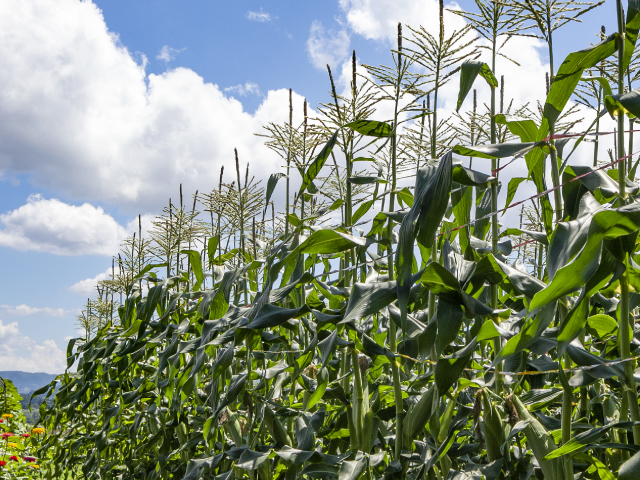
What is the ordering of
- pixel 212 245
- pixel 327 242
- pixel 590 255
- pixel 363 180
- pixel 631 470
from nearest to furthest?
pixel 590 255
pixel 631 470
pixel 327 242
pixel 363 180
pixel 212 245

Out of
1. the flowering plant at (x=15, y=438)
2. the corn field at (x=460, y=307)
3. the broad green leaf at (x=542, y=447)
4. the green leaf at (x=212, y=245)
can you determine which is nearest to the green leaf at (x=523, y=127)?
the corn field at (x=460, y=307)

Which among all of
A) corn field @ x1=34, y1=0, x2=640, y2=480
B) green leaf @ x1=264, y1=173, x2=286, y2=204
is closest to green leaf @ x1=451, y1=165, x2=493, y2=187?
corn field @ x1=34, y1=0, x2=640, y2=480

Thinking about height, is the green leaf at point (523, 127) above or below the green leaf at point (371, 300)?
above

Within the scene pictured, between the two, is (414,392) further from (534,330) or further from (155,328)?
(155,328)

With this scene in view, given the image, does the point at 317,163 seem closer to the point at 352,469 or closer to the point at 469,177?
the point at 469,177

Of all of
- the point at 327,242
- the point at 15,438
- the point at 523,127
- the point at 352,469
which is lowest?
the point at 15,438

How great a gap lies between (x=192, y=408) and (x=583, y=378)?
187 centimetres

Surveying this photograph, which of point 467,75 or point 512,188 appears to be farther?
point 512,188

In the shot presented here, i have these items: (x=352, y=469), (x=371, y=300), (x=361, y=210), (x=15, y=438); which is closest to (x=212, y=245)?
(x=361, y=210)

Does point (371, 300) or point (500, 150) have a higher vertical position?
point (500, 150)

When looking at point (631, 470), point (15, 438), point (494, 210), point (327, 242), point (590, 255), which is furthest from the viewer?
point (15, 438)

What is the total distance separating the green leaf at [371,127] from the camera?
1.23m

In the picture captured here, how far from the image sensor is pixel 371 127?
4.10 feet

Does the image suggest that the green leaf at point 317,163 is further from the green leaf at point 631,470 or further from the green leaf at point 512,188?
the green leaf at point 631,470
